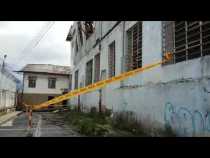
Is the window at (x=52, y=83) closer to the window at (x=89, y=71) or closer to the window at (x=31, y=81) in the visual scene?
the window at (x=31, y=81)

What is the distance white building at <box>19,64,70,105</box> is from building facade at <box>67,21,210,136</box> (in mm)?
20120

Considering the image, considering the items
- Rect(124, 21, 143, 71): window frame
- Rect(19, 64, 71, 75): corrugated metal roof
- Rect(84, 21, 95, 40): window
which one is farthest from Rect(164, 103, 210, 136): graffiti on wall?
Rect(19, 64, 71, 75): corrugated metal roof

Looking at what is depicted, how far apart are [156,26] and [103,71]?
6.66 meters

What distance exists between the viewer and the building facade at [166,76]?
5.43 metres

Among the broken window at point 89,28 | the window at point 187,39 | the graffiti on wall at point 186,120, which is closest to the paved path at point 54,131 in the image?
the graffiti on wall at point 186,120

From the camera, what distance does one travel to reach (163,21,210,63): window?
5594 mm

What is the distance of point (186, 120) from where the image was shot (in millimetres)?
5789

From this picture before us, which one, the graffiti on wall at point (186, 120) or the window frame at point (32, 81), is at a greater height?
the window frame at point (32, 81)

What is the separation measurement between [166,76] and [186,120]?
148 centimetres

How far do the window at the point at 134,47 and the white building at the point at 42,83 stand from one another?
22325 millimetres

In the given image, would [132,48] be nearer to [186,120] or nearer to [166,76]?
[166,76]

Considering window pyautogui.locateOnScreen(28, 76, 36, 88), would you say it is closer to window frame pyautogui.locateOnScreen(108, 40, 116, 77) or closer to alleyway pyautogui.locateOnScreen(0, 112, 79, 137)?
alleyway pyautogui.locateOnScreen(0, 112, 79, 137)

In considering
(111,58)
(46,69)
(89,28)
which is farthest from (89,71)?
(46,69)
